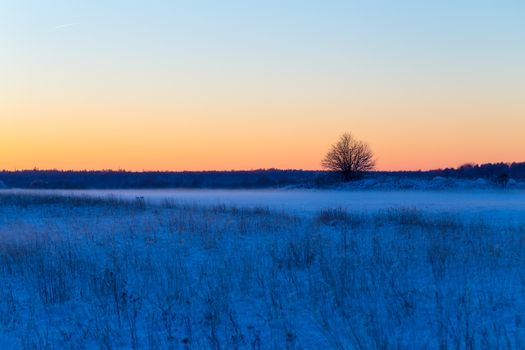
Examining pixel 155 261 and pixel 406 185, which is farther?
pixel 406 185

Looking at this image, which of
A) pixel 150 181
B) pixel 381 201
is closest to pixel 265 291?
pixel 381 201

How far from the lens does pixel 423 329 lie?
6.68m

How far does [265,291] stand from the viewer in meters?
8.64

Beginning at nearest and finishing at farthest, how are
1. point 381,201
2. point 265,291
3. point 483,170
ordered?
point 265,291 < point 381,201 < point 483,170

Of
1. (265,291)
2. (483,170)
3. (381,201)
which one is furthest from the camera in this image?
(483,170)

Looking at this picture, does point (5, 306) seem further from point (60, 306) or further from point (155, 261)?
point (155, 261)

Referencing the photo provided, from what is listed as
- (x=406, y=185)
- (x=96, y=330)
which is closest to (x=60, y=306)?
(x=96, y=330)

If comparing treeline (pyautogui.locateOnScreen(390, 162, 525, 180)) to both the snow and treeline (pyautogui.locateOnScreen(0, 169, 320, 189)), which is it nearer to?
treeline (pyautogui.locateOnScreen(0, 169, 320, 189))

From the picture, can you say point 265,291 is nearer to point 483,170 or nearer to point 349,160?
point 349,160

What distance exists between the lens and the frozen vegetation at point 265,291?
6.67m

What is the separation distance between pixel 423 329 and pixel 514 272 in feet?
11.9

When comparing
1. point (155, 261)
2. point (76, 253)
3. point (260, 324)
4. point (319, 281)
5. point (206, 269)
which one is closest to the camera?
point (260, 324)

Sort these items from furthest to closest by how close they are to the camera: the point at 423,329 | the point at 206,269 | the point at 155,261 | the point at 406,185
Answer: the point at 406,185, the point at 155,261, the point at 206,269, the point at 423,329

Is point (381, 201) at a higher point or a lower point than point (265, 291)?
higher
